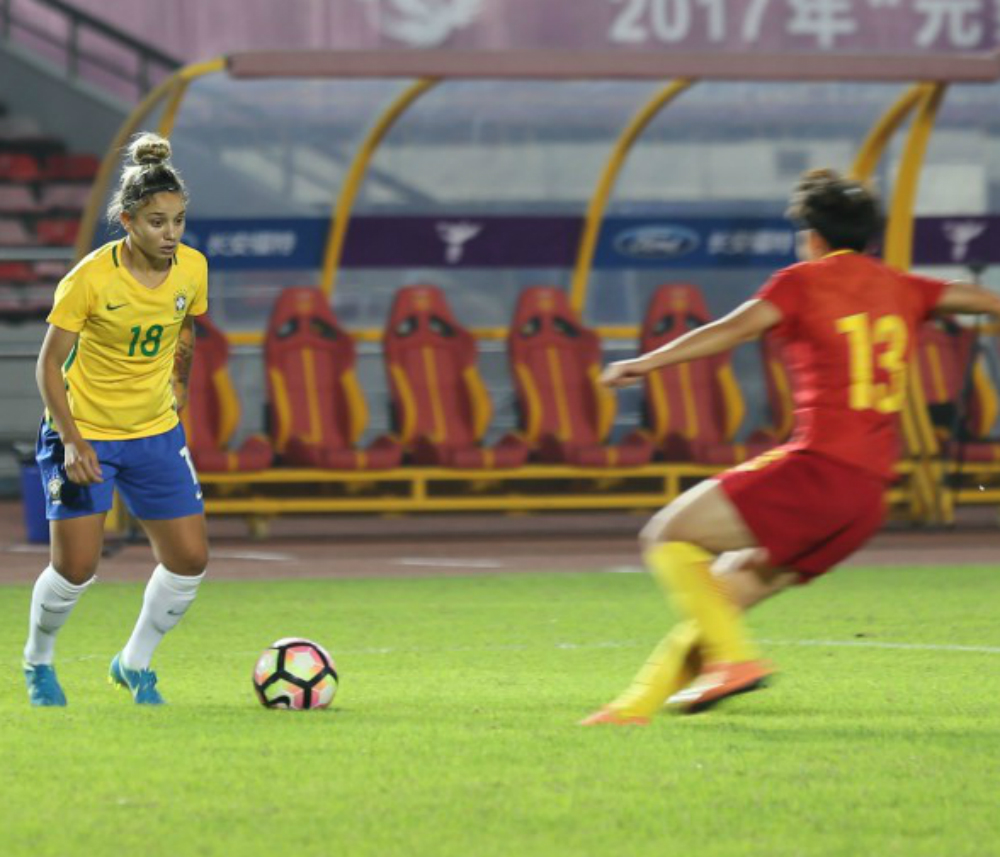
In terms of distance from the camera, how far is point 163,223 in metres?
7.22

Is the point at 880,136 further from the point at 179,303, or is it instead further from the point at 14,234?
the point at 14,234

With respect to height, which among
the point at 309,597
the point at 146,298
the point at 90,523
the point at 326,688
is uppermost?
the point at 146,298

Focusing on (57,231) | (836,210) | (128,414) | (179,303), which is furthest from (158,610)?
(57,231)

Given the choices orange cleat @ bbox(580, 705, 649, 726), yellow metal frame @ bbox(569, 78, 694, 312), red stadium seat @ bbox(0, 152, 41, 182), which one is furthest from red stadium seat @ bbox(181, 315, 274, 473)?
red stadium seat @ bbox(0, 152, 41, 182)

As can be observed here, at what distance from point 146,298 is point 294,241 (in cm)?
978

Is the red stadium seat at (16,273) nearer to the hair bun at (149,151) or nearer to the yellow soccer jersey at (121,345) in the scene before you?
the yellow soccer jersey at (121,345)

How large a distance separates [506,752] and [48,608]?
5.90 ft

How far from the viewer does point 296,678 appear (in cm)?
741

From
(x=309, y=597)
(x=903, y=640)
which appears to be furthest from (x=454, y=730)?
(x=309, y=597)

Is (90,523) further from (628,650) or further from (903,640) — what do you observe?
(903,640)

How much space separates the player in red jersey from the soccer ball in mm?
1066

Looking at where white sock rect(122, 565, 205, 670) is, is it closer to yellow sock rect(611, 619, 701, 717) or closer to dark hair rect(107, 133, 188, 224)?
dark hair rect(107, 133, 188, 224)

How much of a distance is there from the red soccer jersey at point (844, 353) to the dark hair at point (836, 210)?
0.07 meters

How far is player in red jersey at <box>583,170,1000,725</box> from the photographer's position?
6633 mm
